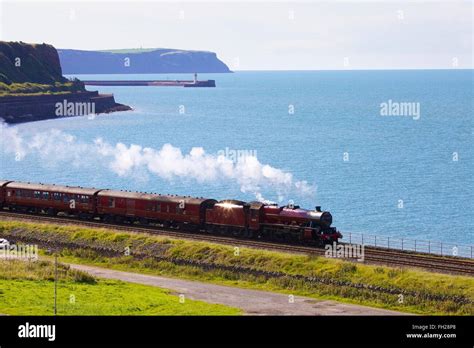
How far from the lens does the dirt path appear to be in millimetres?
41031

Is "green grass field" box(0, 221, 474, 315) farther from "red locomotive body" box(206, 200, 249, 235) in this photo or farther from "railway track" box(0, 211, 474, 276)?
"red locomotive body" box(206, 200, 249, 235)

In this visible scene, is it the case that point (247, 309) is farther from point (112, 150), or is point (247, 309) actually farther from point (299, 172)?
point (112, 150)

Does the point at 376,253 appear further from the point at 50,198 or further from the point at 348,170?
the point at 348,170

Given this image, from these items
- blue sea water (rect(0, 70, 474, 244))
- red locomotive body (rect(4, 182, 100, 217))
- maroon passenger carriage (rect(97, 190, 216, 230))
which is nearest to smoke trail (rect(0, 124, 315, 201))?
blue sea water (rect(0, 70, 474, 244))

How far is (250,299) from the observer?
144 ft

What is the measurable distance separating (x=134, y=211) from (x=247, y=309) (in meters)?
26.9

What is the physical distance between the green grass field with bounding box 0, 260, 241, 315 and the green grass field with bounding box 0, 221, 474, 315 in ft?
19.5

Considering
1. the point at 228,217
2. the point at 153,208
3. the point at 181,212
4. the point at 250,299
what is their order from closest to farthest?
the point at 250,299 < the point at 228,217 < the point at 181,212 < the point at 153,208

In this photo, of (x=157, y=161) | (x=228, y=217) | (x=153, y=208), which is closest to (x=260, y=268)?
(x=228, y=217)

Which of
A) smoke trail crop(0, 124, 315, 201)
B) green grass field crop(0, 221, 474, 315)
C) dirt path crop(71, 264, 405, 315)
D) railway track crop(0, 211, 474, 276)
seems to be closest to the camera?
dirt path crop(71, 264, 405, 315)

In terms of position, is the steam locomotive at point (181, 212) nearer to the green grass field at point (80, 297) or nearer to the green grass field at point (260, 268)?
the green grass field at point (260, 268)

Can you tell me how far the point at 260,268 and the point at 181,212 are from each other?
1348 centimetres
